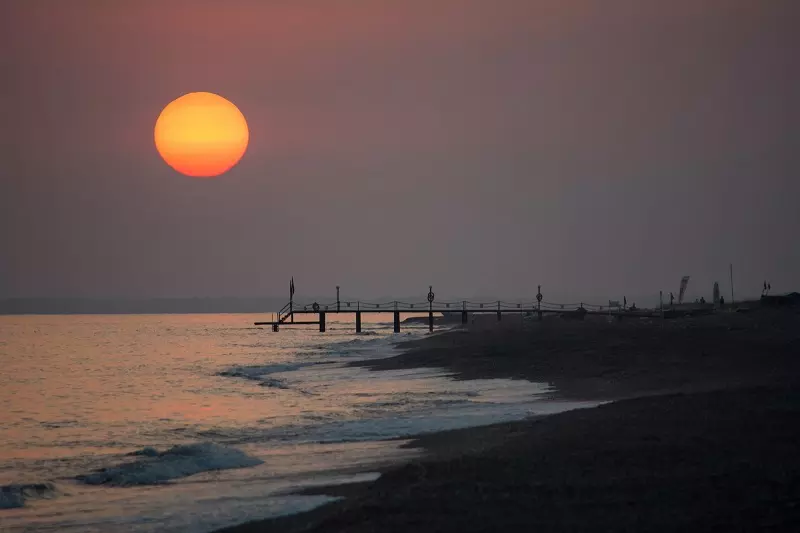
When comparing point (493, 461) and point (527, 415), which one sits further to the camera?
point (527, 415)

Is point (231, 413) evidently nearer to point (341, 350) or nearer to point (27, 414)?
point (27, 414)

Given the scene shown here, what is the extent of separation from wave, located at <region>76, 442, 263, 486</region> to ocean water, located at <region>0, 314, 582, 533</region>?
44 mm

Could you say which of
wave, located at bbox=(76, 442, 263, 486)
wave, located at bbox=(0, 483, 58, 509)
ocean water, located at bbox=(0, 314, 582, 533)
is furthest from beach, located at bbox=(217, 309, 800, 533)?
wave, located at bbox=(0, 483, 58, 509)

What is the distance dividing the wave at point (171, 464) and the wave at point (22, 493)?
0.92 m

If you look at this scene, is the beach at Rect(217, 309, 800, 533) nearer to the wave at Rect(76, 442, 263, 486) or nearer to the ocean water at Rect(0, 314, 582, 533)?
the ocean water at Rect(0, 314, 582, 533)

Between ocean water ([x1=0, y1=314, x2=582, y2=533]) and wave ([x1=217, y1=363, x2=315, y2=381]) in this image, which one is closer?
ocean water ([x1=0, y1=314, x2=582, y2=533])

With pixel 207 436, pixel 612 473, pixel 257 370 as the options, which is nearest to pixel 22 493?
pixel 207 436

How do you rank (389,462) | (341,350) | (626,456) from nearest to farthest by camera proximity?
1. (626,456)
2. (389,462)
3. (341,350)

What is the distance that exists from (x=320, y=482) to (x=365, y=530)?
189 inches

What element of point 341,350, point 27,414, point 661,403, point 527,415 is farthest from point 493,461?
point 341,350

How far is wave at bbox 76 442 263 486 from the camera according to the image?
18.1 m

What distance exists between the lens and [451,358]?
47.7 metres

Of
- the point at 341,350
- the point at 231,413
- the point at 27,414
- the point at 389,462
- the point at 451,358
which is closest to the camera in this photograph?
the point at 389,462

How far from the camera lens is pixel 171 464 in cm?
1922
